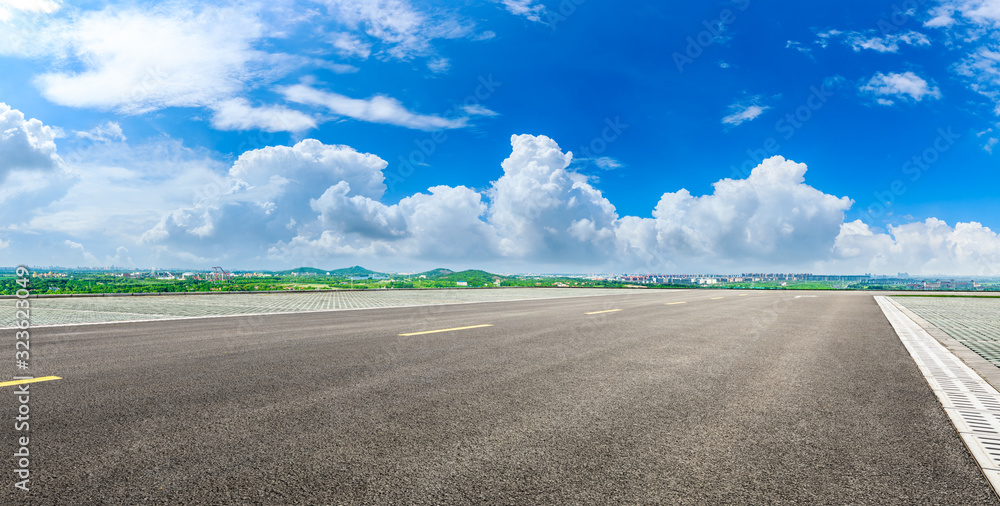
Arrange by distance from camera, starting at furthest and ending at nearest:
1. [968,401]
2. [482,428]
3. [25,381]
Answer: [25,381], [968,401], [482,428]

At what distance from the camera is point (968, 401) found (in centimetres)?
511

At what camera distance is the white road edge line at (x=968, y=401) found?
3.57 metres

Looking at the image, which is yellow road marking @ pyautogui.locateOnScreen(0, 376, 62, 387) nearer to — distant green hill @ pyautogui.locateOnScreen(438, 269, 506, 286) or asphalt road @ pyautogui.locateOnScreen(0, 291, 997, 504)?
asphalt road @ pyautogui.locateOnScreen(0, 291, 997, 504)

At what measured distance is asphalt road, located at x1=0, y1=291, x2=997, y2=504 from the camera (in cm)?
290

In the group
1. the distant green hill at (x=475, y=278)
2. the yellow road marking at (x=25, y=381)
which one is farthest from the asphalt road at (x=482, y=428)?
the distant green hill at (x=475, y=278)

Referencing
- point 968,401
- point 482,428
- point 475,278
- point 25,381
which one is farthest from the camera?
point 475,278

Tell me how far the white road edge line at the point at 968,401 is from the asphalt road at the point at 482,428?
5.4 inches

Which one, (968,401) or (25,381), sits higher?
(25,381)

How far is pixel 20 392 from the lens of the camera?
4984mm

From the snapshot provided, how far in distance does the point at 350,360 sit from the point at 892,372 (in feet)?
24.9

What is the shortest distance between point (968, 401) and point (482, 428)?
205 inches

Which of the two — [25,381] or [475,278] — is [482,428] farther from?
[475,278]

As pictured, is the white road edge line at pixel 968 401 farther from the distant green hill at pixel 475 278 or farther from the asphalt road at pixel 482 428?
the distant green hill at pixel 475 278

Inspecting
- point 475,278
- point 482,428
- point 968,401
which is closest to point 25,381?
point 482,428
